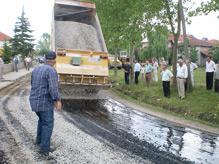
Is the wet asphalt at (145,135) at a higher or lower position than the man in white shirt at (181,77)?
lower

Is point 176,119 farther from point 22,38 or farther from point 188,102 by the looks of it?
point 22,38

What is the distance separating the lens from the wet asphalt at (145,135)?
326 inches

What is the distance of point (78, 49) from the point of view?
1709 cm

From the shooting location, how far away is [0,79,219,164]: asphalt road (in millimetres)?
7711

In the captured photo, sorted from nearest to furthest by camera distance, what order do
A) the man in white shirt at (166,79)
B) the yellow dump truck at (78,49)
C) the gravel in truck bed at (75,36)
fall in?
the yellow dump truck at (78,49), the gravel in truck bed at (75,36), the man in white shirt at (166,79)

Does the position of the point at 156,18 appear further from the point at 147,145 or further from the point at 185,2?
the point at 147,145

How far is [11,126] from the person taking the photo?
10.4m

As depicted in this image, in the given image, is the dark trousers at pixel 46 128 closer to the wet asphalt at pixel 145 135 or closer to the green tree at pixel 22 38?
the wet asphalt at pixel 145 135

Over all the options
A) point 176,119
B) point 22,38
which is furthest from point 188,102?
point 22,38

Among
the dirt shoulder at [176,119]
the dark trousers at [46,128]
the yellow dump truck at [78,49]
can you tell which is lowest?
the dirt shoulder at [176,119]

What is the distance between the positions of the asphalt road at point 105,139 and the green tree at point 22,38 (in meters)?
60.0

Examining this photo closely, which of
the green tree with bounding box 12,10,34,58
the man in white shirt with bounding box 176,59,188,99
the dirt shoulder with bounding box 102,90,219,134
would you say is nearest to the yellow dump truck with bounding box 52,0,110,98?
the dirt shoulder with bounding box 102,90,219,134

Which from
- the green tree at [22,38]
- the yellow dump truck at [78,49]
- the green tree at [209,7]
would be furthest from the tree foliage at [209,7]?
the green tree at [22,38]

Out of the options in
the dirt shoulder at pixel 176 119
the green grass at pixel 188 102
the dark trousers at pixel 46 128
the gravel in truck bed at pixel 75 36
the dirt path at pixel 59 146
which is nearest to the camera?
the dirt path at pixel 59 146
